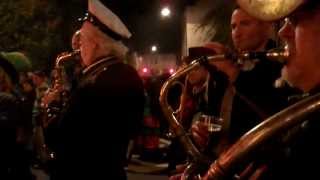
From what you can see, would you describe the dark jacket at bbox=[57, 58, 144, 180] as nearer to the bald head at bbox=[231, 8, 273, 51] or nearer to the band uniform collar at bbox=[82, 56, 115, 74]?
the band uniform collar at bbox=[82, 56, 115, 74]

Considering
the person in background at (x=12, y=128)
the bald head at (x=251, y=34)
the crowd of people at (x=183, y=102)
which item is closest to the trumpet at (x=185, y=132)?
the crowd of people at (x=183, y=102)

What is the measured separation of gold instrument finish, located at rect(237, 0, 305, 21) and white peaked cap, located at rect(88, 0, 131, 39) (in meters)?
2.04

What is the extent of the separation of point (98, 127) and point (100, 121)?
40 mm

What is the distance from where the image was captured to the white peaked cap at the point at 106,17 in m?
3.69

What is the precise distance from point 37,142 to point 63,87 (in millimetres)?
2468

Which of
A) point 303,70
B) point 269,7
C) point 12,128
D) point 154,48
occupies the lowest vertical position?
point 12,128

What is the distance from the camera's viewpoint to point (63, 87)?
4.20m

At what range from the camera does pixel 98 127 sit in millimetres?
3326

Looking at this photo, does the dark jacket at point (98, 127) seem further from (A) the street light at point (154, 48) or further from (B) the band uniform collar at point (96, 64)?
(A) the street light at point (154, 48)

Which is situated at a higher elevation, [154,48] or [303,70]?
[154,48]

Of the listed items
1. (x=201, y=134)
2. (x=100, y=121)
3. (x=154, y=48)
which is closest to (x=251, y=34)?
(x=201, y=134)

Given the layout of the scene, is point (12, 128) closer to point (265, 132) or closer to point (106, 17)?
point (106, 17)

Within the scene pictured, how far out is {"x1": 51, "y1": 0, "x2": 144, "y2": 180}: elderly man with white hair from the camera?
10.8 feet

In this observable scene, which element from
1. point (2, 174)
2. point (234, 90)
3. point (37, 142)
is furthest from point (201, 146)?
point (37, 142)
